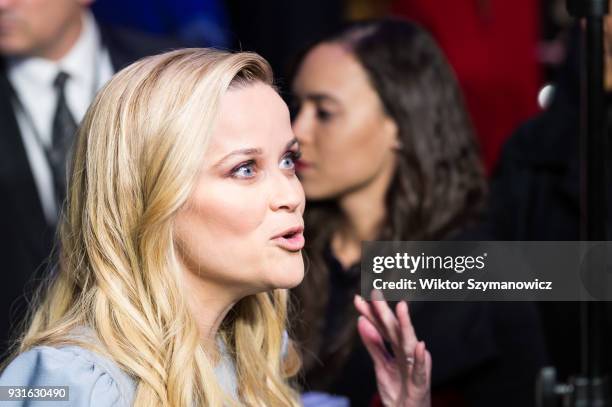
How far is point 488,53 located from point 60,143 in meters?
1.60

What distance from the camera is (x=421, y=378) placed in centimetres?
174

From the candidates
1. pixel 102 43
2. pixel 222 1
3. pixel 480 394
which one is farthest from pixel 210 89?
pixel 222 1

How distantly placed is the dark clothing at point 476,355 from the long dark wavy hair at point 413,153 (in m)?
0.27

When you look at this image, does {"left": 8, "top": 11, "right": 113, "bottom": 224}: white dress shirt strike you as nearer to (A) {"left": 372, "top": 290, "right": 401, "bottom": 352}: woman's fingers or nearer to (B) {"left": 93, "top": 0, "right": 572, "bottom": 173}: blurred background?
(B) {"left": 93, "top": 0, "right": 572, "bottom": 173}: blurred background

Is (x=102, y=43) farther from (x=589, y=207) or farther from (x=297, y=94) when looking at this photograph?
(x=589, y=207)

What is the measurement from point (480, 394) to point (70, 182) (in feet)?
3.65

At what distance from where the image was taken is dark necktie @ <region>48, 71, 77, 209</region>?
2.54 meters

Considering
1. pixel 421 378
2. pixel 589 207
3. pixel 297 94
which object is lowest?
pixel 421 378

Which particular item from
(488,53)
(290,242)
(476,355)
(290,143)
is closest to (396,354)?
(290,242)

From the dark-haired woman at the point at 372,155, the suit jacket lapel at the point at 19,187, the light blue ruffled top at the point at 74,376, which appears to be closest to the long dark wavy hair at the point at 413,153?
the dark-haired woman at the point at 372,155

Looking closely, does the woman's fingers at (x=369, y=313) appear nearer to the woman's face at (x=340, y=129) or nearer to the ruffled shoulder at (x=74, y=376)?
the ruffled shoulder at (x=74, y=376)

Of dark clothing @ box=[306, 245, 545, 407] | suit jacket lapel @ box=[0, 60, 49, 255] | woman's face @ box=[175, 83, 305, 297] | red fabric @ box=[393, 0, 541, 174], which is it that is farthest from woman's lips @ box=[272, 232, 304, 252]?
red fabric @ box=[393, 0, 541, 174]

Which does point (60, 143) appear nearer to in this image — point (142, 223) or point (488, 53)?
point (142, 223)

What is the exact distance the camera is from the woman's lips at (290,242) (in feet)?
5.38
